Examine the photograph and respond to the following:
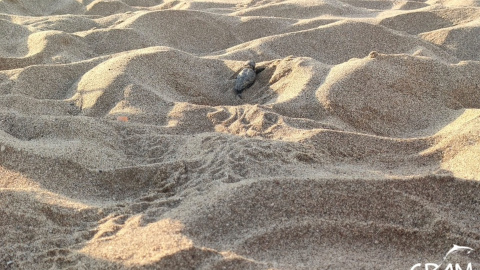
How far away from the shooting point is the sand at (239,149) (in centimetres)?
163

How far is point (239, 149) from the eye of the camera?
6.98 feet

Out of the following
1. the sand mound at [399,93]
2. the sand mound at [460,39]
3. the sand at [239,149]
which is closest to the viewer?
the sand at [239,149]

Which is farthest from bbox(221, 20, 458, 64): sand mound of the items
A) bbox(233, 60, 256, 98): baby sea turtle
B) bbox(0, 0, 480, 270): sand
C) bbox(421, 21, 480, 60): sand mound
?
bbox(233, 60, 256, 98): baby sea turtle

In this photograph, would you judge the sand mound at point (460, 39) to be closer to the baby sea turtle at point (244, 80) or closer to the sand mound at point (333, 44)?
the sand mound at point (333, 44)

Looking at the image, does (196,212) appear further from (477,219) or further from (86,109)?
(86,109)

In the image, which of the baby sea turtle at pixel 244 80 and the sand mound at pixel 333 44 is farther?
the sand mound at pixel 333 44

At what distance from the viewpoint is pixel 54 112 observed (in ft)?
8.89

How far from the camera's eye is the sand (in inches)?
64.4

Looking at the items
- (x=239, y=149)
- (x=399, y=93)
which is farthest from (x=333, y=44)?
(x=239, y=149)

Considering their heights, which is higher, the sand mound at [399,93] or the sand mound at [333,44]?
the sand mound at [333,44]

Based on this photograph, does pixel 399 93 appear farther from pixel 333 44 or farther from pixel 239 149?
pixel 239 149

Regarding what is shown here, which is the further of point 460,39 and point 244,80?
point 460,39

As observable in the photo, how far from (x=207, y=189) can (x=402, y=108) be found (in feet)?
4.72

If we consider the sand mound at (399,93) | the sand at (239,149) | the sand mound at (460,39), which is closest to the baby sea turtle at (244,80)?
the sand at (239,149)
